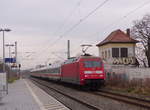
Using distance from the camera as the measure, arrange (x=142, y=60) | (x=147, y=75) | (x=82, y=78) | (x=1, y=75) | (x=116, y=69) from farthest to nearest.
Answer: (x=142, y=60) < (x=116, y=69) < (x=147, y=75) < (x=82, y=78) < (x=1, y=75)

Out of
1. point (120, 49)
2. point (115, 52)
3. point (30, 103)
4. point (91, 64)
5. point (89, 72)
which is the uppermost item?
point (120, 49)

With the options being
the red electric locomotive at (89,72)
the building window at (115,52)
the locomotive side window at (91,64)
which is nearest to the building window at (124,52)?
the building window at (115,52)

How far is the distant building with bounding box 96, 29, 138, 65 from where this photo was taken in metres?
62.8

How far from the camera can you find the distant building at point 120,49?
62812 millimetres

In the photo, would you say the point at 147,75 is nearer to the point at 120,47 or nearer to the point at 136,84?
the point at 136,84

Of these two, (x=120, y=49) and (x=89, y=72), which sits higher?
(x=120, y=49)

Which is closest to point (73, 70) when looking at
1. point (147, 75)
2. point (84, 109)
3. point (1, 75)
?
point (147, 75)

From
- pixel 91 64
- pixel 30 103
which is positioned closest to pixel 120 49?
pixel 91 64

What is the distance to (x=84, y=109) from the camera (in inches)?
628

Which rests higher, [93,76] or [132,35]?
[132,35]

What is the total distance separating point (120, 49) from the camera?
64.0 m

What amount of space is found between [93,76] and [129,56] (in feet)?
120

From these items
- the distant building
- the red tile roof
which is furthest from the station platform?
the red tile roof

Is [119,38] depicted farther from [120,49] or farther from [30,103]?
[30,103]
